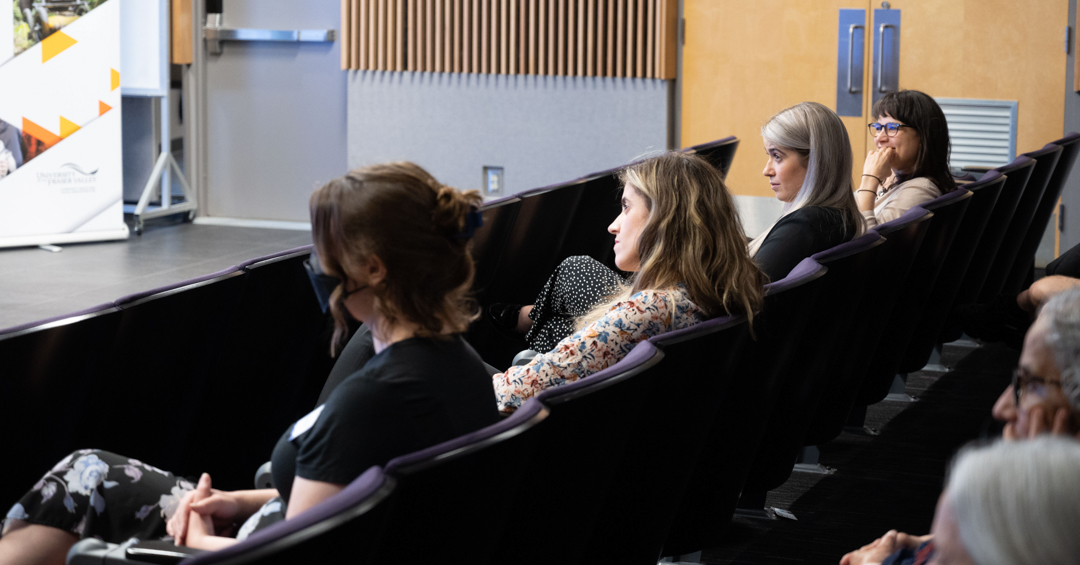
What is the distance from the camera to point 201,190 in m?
8.27

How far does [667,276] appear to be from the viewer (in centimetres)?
229

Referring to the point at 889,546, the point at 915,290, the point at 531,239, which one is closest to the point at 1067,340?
the point at 889,546

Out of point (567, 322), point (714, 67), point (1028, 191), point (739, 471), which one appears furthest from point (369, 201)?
point (714, 67)

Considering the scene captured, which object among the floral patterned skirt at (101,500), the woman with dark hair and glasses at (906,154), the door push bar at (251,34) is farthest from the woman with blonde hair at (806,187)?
the door push bar at (251,34)

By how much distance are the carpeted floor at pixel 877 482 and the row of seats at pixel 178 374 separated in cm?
115

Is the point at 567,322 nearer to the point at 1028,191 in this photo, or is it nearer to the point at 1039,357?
the point at 1039,357

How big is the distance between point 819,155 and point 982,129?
3.93 meters

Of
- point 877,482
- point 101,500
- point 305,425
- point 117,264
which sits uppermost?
point 305,425

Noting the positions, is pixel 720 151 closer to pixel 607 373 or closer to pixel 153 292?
pixel 153 292

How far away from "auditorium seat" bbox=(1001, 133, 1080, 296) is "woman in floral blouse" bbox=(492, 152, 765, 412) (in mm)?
2973

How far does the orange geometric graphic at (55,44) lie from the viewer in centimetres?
663

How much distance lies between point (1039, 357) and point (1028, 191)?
3.32 meters

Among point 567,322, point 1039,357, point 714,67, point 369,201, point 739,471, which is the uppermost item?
point 714,67

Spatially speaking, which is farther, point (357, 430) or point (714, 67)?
point (714, 67)
